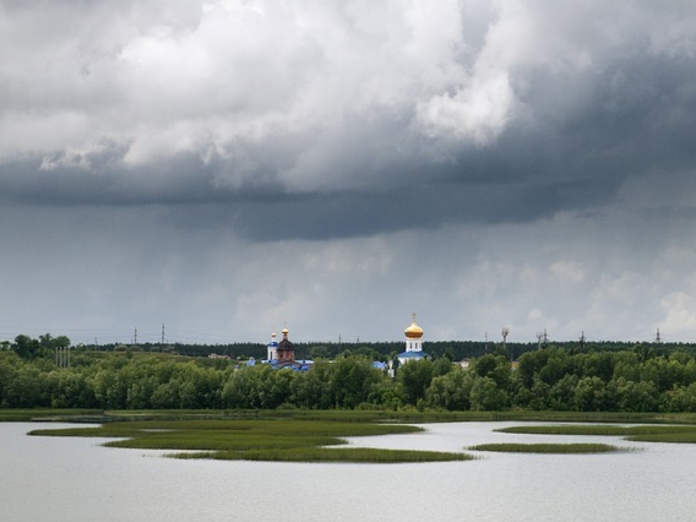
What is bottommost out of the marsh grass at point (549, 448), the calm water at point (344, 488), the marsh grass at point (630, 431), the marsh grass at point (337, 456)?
the calm water at point (344, 488)

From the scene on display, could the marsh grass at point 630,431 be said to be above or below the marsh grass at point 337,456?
above

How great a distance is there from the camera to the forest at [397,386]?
409 feet

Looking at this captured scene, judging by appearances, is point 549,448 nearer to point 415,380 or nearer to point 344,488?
point 344,488

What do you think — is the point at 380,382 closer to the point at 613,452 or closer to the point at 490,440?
the point at 490,440

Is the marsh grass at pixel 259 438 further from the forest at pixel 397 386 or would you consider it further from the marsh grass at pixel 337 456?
the forest at pixel 397 386

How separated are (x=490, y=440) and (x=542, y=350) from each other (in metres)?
47.2

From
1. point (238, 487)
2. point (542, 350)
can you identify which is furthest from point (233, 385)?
point (238, 487)

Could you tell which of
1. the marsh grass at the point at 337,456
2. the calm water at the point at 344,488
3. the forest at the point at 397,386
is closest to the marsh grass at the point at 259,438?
the marsh grass at the point at 337,456

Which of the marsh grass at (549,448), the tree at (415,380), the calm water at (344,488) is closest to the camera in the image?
the calm water at (344,488)

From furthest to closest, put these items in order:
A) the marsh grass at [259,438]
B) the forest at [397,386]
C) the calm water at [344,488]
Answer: the forest at [397,386], the marsh grass at [259,438], the calm water at [344,488]

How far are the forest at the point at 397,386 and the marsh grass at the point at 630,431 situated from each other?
873 inches

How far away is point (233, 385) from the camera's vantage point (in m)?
134

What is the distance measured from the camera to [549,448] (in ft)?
256

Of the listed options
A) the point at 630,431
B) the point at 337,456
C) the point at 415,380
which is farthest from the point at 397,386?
the point at 337,456
